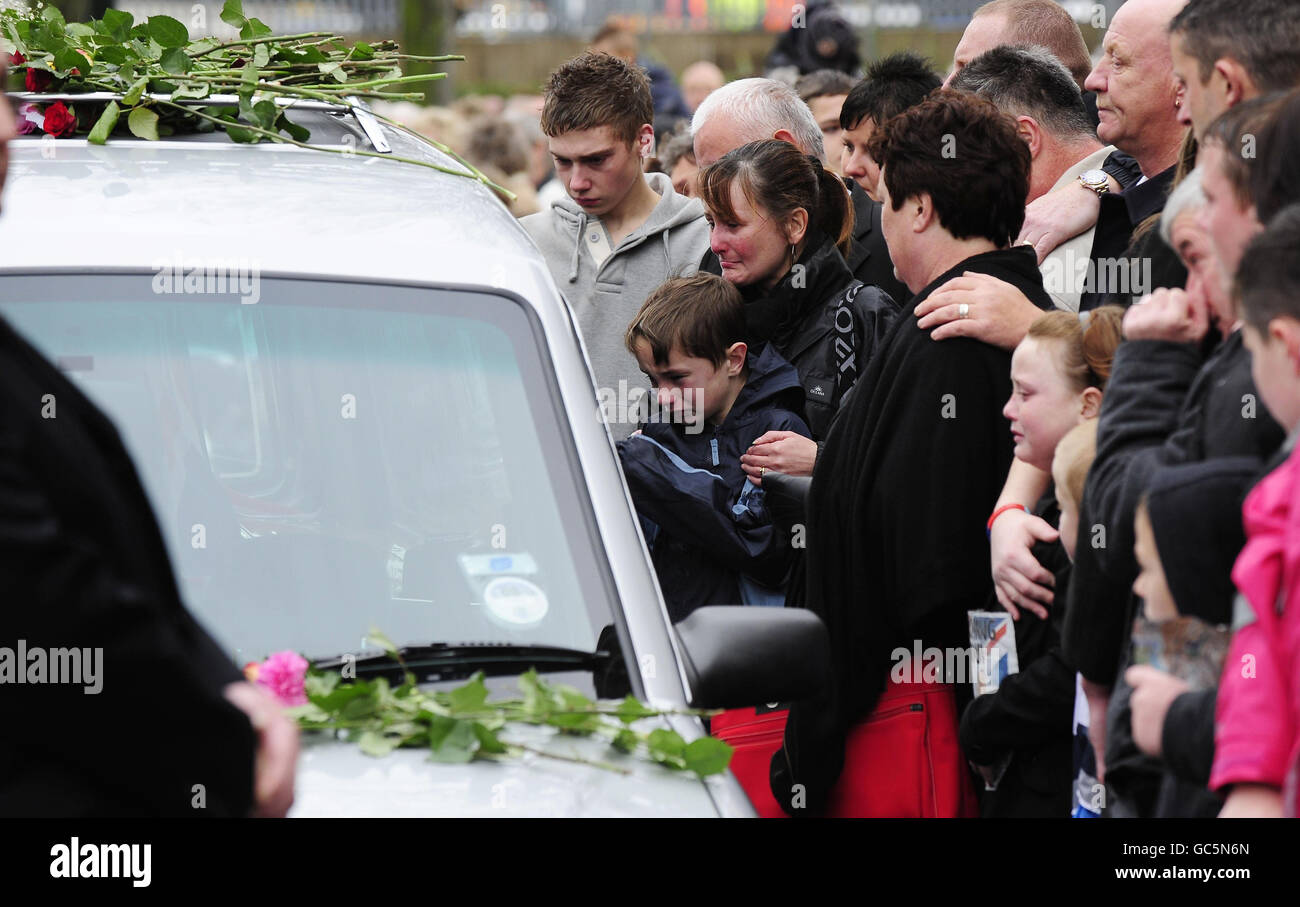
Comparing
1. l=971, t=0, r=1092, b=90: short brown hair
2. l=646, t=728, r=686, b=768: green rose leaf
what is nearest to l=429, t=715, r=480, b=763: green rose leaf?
l=646, t=728, r=686, b=768: green rose leaf

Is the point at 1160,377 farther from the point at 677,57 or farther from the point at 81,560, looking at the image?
the point at 677,57

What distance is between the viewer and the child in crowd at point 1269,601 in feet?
7.24

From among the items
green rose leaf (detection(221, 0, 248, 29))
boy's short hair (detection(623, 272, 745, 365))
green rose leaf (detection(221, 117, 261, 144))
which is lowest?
boy's short hair (detection(623, 272, 745, 365))

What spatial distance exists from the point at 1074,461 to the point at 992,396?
77cm

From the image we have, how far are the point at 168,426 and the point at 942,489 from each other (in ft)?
5.66

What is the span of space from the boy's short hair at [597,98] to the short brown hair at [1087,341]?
2.74m

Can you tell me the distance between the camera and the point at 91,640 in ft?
6.23

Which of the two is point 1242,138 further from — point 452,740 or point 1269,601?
point 452,740

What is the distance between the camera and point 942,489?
3.97 meters

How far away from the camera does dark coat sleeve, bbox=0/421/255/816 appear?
1.87 m

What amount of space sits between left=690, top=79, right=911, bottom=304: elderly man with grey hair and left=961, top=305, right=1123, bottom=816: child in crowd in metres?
2.36

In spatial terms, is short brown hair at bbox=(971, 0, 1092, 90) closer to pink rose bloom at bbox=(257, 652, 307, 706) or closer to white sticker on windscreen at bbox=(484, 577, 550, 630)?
white sticker on windscreen at bbox=(484, 577, 550, 630)

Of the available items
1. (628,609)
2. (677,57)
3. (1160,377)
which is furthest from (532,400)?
(677,57)

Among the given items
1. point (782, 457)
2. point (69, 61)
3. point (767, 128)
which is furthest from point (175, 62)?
point (767, 128)
